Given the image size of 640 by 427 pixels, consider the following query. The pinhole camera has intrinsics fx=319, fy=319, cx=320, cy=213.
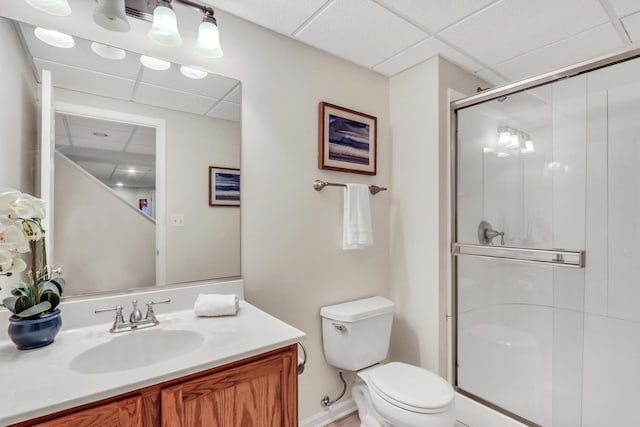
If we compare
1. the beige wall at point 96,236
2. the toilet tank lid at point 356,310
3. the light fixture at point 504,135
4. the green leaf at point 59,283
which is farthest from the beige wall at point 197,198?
the light fixture at point 504,135

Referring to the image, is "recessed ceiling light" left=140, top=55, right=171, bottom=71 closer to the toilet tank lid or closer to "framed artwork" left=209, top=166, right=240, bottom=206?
"framed artwork" left=209, top=166, right=240, bottom=206

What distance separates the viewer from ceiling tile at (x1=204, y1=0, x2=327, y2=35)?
1424 millimetres

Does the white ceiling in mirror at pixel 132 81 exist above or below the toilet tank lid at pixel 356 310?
above

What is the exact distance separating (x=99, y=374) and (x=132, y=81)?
1.09 m

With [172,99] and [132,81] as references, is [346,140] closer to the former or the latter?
[172,99]

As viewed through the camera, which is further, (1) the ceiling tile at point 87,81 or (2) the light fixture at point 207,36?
(2) the light fixture at point 207,36

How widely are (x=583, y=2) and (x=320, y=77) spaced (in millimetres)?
1253

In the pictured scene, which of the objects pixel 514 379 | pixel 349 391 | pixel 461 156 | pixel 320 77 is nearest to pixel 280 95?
pixel 320 77

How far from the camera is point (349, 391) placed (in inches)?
76.5

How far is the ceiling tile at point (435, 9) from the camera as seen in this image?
1.43m

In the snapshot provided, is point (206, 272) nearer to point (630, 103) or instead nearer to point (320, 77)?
point (320, 77)

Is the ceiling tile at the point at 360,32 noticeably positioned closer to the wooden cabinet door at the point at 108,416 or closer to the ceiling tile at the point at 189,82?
the ceiling tile at the point at 189,82

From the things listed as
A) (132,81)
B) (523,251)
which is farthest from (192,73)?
(523,251)

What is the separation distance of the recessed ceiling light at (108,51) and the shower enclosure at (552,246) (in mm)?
1755
